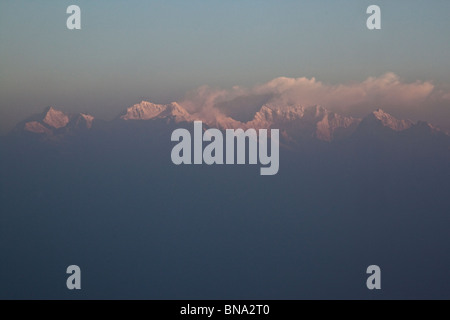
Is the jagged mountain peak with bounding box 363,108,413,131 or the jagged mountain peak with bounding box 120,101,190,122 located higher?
the jagged mountain peak with bounding box 120,101,190,122

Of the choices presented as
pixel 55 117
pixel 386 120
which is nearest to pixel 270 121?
pixel 386 120

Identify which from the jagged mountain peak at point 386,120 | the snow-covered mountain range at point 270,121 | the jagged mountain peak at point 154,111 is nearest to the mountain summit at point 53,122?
the snow-covered mountain range at point 270,121

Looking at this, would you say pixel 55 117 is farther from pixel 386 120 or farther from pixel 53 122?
pixel 386 120

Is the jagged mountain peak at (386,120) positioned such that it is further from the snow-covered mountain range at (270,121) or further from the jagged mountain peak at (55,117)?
the jagged mountain peak at (55,117)

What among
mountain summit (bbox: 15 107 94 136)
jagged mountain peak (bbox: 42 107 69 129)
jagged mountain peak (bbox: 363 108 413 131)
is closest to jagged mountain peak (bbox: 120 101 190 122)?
mountain summit (bbox: 15 107 94 136)

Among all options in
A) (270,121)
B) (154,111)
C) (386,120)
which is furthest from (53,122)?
(386,120)

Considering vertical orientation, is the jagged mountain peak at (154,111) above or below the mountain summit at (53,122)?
above

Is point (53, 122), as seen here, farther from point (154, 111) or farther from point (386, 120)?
point (386, 120)

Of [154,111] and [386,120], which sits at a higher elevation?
[154,111]

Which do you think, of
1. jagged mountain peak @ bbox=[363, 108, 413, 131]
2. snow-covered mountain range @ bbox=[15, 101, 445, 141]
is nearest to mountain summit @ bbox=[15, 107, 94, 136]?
snow-covered mountain range @ bbox=[15, 101, 445, 141]

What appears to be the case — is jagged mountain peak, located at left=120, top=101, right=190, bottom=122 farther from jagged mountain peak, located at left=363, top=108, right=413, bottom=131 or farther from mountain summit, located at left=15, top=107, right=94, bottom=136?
jagged mountain peak, located at left=363, top=108, right=413, bottom=131
